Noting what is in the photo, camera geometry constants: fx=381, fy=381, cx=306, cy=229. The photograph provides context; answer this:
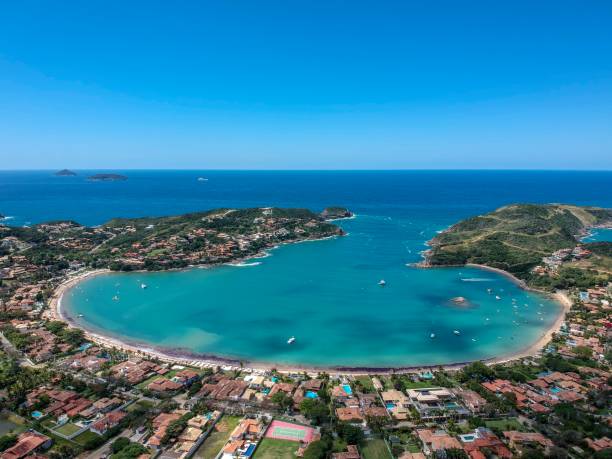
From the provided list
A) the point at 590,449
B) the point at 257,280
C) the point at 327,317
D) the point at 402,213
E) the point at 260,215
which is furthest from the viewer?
the point at 402,213

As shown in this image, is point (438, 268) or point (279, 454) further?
point (438, 268)

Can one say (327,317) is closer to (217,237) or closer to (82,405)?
(82,405)

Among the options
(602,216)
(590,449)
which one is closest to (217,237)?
(590,449)

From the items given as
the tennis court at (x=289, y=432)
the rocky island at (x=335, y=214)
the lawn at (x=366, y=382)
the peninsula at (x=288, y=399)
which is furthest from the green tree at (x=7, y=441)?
the rocky island at (x=335, y=214)

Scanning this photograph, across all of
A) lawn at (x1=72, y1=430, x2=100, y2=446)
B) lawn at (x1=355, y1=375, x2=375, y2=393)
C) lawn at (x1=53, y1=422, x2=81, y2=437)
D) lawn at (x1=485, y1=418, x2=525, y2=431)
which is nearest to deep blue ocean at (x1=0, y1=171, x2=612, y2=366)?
lawn at (x1=355, y1=375, x2=375, y2=393)

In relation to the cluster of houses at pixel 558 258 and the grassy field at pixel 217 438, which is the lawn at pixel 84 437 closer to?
the grassy field at pixel 217 438
